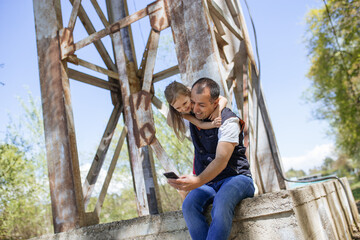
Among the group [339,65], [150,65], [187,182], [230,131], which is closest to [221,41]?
[150,65]

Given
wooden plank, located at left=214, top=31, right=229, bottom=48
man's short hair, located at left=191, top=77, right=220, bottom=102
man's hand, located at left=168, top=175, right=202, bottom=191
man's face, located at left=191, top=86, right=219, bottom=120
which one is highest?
wooden plank, located at left=214, top=31, right=229, bottom=48

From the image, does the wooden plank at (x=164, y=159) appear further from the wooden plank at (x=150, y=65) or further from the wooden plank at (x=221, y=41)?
the wooden plank at (x=221, y=41)

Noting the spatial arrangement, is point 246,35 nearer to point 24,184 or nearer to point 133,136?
point 133,136

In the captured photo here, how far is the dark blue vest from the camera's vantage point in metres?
2.21

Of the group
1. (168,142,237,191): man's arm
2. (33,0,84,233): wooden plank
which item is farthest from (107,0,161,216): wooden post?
(168,142,237,191): man's arm

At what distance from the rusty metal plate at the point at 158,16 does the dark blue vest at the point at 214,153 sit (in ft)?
4.25

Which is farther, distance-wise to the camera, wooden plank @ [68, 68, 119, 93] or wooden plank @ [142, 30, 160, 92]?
wooden plank @ [68, 68, 119, 93]

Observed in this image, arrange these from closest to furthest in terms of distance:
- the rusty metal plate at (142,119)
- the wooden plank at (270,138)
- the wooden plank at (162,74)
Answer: the rusty metal plate at (142,119)
the wooden plank at (270,138)
the wooden plank at (162,74)

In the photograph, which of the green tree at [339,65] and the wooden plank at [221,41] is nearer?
the wooden plank at [221,41]

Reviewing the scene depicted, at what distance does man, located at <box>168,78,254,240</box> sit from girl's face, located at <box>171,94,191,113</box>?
0.05 meters

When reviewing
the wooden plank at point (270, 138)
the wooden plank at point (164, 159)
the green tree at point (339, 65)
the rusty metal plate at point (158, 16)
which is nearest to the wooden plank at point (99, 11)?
the rusty metal plate at point (158, 16)

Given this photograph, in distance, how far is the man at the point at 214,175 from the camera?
1949 millimetres

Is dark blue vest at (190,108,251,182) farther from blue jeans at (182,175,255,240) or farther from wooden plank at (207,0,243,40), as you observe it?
wooden plank at (207,0,243,40)

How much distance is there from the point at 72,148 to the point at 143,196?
0.92 meters
